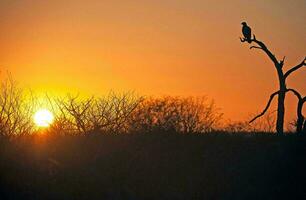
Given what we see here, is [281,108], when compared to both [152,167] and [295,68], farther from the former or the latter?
[152,167]

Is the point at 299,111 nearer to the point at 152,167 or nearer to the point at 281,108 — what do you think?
the point at 281,108

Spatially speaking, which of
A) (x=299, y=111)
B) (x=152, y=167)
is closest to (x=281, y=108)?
(x=299, y=111)

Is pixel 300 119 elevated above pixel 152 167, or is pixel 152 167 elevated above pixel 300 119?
pixel 300 119

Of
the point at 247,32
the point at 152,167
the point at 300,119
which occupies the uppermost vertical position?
the point at 247,32

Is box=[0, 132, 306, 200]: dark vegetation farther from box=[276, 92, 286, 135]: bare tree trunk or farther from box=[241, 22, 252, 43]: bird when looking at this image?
box=[241, 22, 252, 43]: bird

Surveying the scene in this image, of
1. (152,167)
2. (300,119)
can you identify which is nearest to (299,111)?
(300,119)

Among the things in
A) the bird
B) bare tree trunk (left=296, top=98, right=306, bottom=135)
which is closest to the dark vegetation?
bare tree trunk (left=296, top=98, right=306, bottom=135)

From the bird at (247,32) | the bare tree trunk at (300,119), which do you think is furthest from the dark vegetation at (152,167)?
the bird at (247,32)

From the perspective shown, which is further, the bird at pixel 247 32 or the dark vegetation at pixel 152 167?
the bird at pixel 247 32

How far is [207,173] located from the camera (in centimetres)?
2359

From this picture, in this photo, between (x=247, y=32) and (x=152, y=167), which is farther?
(x=247, y=32)

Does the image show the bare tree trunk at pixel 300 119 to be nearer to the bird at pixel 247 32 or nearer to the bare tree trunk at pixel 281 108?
the bare tree trunk at pixel 281 108

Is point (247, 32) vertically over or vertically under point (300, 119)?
over

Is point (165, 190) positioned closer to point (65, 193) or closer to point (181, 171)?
point (181, 171)
